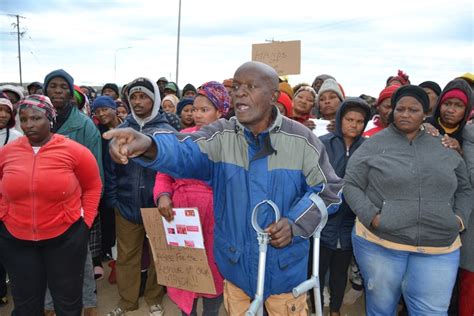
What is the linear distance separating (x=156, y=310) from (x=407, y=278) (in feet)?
8.15

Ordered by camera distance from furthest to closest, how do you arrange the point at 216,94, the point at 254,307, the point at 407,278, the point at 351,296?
1. the point at 351,296
2. the point at 216,94
3. the point at 407,278
4. the point at 254,307

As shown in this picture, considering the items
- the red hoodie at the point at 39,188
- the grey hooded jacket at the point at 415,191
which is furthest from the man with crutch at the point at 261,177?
the red hoodie at the point at 39,188

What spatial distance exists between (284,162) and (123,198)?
2.24m

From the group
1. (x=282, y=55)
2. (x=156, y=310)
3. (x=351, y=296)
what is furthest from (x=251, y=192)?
(x=282, y=55)

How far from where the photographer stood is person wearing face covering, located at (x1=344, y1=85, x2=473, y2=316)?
2.86 meters

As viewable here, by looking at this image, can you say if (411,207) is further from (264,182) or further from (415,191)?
(264,182)

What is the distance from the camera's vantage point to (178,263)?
2.93 meters

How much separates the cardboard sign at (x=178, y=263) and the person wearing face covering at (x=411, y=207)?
1268 millimetres

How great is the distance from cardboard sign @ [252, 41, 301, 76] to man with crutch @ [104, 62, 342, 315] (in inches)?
222

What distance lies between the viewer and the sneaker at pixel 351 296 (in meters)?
4.52

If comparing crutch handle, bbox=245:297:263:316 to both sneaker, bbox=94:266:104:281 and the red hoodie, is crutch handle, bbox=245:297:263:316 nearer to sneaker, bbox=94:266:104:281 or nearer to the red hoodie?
the red hoodie

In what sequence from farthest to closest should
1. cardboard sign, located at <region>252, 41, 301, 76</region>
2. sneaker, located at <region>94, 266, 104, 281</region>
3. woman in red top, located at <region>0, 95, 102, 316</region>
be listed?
cardboard sign, located at <region>252, 41, 301, 76</region>
sneaker, located at <region>94, 266, 104, 281</region>
woman in red top, located at <region>0, 95, 102, 316</region>

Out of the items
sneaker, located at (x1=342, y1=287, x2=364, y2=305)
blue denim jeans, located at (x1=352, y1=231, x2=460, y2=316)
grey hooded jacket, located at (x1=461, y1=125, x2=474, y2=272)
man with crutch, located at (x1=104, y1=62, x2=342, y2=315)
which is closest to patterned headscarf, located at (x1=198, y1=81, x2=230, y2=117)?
man with crutch, located at (x1=104, y1=62, x2=342, y2=315)

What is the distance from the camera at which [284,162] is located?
2.12 m
